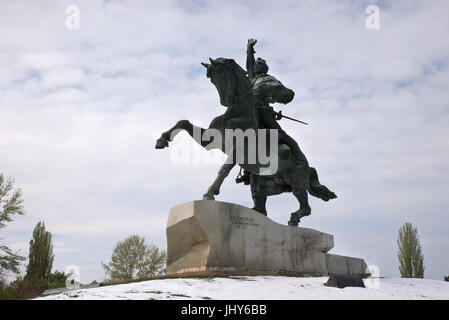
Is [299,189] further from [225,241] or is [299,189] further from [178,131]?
[178,131]

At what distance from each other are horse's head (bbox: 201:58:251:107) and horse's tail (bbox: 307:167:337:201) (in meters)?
3.62

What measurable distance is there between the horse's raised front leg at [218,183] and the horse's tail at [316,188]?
3.48 meters

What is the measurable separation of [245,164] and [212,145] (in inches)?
35.5

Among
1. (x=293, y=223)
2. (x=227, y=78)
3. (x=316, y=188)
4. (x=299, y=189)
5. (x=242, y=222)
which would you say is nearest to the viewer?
(x=242, y=222)

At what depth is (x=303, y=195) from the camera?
457 inches

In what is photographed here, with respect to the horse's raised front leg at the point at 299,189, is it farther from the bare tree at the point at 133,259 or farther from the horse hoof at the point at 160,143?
the bare tree at the point at 133,259

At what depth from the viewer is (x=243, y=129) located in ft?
32.6

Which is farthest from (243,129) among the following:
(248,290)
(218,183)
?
(248,290)

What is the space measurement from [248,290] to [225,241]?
1633 mm

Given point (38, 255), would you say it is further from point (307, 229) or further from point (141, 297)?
point (141, 297)

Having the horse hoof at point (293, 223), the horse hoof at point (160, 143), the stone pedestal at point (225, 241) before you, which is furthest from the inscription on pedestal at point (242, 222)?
the horse hoof at point (293, 223)

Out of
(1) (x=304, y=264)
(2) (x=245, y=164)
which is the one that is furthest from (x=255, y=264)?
(2) (x=245, y=164)

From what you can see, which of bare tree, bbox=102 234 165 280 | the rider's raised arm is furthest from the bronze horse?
bare tree, bbox=102 234 165 280
